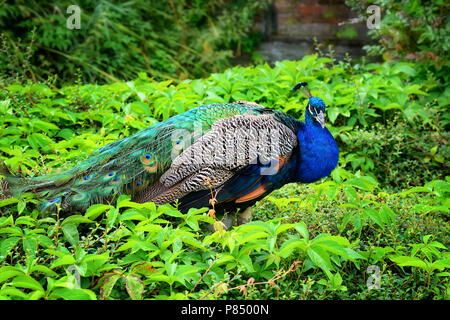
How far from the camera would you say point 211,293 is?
5.69 ft

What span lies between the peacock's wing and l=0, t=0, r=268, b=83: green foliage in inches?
112

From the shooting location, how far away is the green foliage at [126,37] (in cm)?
531

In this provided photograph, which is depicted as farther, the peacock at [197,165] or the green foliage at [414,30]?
the green foliage at [414,30]

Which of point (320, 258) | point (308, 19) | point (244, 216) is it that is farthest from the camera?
point (308, 19)

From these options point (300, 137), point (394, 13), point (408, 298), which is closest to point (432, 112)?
point (394, 13)

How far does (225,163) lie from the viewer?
228cm

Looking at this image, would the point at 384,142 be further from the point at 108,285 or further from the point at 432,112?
the point at 108,285

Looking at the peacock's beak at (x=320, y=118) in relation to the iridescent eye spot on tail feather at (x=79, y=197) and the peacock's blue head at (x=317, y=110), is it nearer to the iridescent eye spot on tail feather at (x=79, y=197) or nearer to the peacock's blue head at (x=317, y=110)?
the peacock's blue head at (x=317, y=110)

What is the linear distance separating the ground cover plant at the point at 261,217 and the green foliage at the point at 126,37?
1297 millimetres

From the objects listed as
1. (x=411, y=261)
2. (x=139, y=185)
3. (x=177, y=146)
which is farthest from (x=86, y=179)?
(x=411, y=261)

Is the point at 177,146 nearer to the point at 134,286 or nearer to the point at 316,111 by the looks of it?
the point at 316,111

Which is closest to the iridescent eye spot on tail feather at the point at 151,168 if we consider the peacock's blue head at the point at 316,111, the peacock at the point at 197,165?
the peacock at the point at 197,165

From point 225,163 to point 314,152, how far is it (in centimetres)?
46
